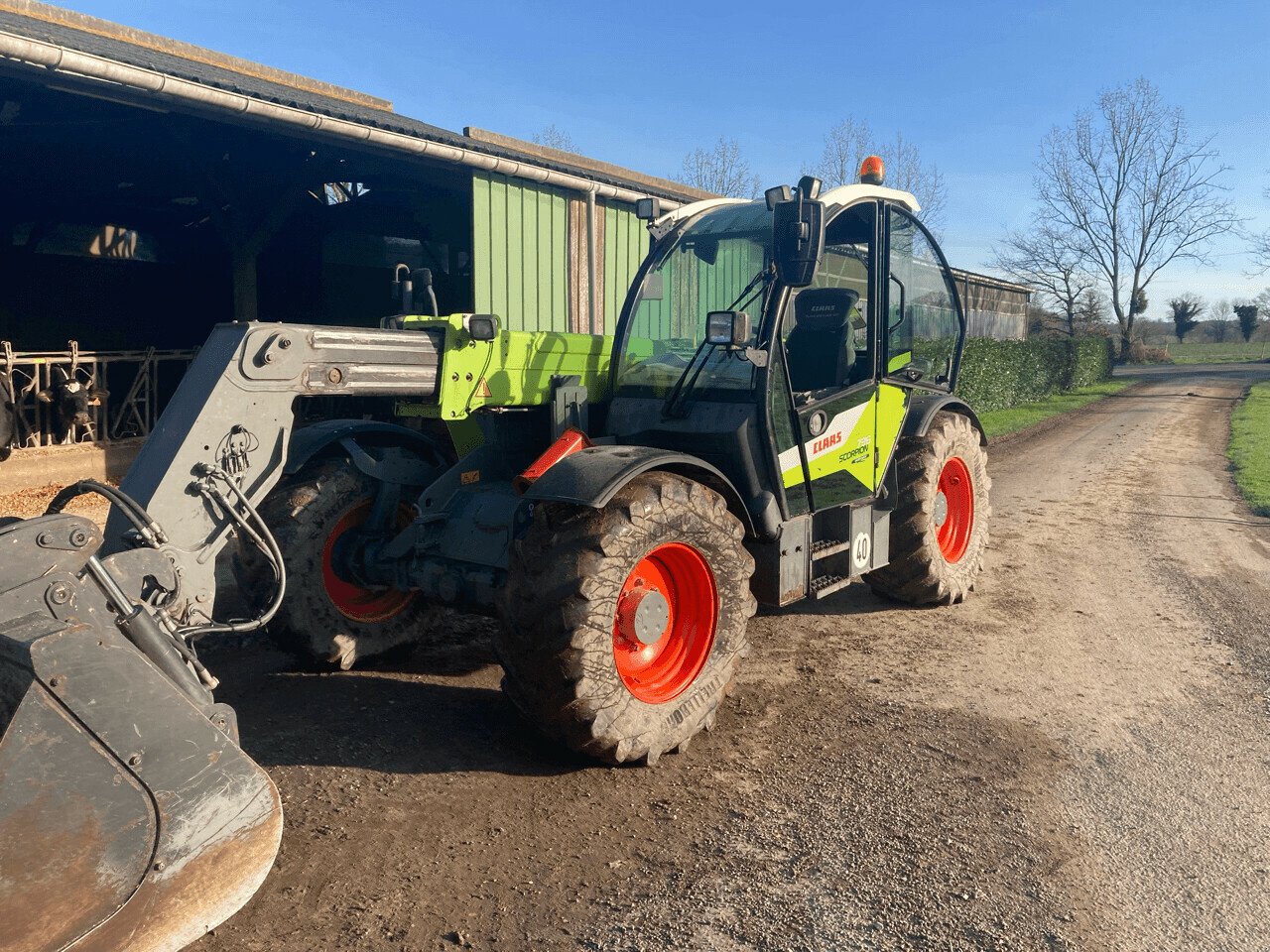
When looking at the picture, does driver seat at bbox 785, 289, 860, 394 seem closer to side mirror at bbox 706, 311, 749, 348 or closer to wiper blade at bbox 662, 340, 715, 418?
wiper blade at bbox 662, 340, 715, 418

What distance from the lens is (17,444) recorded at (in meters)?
10.1

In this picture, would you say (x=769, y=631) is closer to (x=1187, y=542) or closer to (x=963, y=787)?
(x=963, y=787)

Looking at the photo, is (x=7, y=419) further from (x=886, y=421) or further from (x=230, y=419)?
(x=886, y=421)

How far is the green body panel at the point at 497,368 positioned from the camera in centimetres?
453

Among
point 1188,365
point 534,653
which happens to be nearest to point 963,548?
point 534,653

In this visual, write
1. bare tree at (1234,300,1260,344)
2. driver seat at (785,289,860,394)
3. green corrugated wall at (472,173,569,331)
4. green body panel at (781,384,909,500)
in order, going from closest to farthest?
green body panel at (781,384,909,500) < driver seat at (785,289,860,394) < green corrugated wall at (472,173,569,331) < bare tree at (1234,300,1260,344)

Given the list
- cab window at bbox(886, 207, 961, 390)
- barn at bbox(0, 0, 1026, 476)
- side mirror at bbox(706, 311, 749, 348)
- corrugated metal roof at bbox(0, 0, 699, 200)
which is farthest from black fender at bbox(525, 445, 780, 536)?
corrugated metal roof at bbox(0, 0, 699, 200)

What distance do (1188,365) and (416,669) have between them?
47.1 metres

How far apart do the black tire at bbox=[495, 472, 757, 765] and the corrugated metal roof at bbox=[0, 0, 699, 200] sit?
6221mm

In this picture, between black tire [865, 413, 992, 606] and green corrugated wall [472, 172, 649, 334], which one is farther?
green corrugated wall [472, 172, 649, 334]

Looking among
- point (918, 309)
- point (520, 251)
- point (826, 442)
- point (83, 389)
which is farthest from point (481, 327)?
point (83, 389)

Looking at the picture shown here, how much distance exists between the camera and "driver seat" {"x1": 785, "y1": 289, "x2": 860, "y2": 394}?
554 cm

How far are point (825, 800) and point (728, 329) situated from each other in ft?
6.75

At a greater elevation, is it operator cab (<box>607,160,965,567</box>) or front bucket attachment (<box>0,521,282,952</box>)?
operator cab (<box>607,160,965,567</box>)
